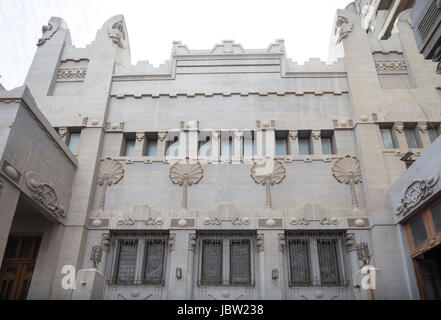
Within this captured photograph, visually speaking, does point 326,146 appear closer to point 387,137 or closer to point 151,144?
point 387,137

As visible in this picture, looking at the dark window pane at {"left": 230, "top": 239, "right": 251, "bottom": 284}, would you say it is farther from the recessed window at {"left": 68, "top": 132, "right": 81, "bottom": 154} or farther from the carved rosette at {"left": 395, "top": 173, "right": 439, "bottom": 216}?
the recessed window at {"left": 68, "top": 132, "right": 81, "bottom": 154}

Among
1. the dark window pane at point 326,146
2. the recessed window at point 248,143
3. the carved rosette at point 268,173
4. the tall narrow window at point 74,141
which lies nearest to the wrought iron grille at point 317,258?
the carved rosette at point 268,173

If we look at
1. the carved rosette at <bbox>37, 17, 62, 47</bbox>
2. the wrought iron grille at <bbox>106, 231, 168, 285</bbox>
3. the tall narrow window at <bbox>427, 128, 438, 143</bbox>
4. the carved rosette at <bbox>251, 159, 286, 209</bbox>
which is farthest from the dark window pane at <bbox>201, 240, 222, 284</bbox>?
the carved rosette at <bbox>37, 17, 62, 47</bbox>

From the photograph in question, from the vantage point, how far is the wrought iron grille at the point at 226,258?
51.2 ft

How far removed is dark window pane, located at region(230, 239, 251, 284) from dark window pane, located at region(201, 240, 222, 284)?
1.78 feet

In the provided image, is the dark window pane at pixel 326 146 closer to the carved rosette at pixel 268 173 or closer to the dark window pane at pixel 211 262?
the carved rosette at pixel 268 173

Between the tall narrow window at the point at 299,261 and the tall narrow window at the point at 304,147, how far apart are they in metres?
4.56

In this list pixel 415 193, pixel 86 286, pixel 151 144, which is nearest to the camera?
pixel 86 286

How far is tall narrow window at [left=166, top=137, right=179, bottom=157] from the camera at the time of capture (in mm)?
18375

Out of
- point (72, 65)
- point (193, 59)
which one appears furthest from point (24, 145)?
point (193, 59)

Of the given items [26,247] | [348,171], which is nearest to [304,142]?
[348,171]

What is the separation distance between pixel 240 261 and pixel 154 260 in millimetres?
3690

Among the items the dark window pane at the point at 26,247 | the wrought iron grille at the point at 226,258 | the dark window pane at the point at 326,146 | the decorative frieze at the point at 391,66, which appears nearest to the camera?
the wrought iron grille at the point at 226,258

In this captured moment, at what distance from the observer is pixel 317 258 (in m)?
15.8
